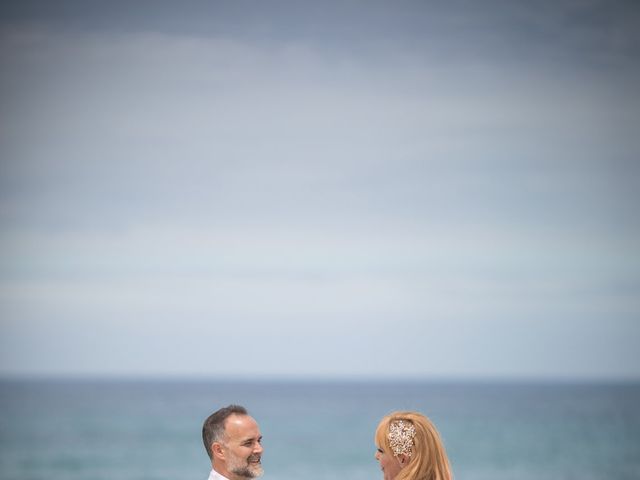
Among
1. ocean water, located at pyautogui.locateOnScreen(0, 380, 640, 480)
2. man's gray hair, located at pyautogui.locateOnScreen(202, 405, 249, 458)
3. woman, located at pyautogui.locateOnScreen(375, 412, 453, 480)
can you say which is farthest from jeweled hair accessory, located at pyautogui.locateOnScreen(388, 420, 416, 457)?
ocean water, located at pyautogui.locateOnScreen(0, 380, 640, 480)

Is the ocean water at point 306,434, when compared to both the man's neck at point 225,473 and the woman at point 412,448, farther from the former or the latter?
the woman at point 412,448

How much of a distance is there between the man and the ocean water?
867 inches

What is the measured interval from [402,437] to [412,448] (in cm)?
6

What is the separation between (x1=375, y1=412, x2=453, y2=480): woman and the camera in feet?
16.4

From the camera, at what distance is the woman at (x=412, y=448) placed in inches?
197

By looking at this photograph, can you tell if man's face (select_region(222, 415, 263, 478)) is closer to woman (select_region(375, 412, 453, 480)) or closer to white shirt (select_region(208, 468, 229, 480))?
white shirt (select_region(208, 468, 229, 480))

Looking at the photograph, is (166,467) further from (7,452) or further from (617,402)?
(617,402)

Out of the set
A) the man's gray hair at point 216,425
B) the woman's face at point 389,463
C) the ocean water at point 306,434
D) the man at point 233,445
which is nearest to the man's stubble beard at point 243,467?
the man at point 233,445

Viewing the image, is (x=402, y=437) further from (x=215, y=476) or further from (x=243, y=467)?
(x=215, y=476)

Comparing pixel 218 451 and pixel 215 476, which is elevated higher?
pixel 218 451

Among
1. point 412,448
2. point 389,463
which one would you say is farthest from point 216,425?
point 412,448

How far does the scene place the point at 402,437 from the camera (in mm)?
5051

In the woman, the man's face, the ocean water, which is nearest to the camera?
the woman

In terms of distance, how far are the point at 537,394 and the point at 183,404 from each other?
20427mm
